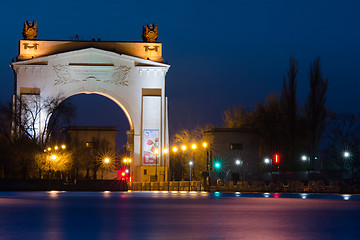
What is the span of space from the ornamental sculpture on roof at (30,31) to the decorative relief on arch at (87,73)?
4.58m

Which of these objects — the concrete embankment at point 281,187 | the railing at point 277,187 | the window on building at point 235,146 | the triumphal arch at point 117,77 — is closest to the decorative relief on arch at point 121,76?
the triumphal arch at point 117,77

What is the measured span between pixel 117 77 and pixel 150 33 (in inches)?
258

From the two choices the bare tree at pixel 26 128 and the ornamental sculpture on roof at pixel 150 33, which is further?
the ornamental sculpture on roof at pixel 150 33

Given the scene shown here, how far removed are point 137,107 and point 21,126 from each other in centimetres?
1527

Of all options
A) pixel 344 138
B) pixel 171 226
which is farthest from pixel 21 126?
pixel 171 226

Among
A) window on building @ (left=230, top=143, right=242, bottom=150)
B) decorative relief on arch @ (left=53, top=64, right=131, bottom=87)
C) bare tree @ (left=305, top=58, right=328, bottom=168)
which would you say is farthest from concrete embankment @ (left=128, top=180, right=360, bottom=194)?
decorative relief on arch @ (left=53, top=64, right=131, bottom=87)

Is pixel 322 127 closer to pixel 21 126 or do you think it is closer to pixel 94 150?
pixel 21 126

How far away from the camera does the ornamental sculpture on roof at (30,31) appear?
76.7 meters

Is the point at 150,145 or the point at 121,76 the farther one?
the point at 121,76

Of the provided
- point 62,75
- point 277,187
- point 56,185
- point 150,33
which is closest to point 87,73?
point 62,75

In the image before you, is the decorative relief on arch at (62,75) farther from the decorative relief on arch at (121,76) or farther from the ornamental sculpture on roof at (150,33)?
the ornamental sculpture on roof at (150,33)

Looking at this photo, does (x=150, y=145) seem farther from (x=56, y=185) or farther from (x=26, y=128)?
(x=56, y=185)

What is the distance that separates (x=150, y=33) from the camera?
3063 inches

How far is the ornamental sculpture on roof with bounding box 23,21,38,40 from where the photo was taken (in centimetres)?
7669
